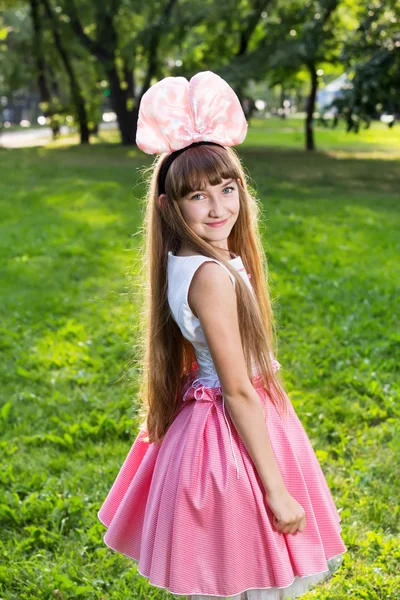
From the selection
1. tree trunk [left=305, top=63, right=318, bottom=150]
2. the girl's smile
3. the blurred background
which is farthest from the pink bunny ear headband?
tree trunk [left=305, top=63, right=318, bottom=150]

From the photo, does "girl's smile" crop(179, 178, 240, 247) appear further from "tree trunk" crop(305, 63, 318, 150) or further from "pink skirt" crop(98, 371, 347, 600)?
"tree trunk" crop(305, 63, 318, 150)

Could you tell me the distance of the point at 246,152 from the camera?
69.2 feet

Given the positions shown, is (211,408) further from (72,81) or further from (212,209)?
(72,81)

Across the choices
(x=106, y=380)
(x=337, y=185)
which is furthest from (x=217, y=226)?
(x=337, y=185)

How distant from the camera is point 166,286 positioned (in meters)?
2.27

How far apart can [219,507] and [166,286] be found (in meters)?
0.65

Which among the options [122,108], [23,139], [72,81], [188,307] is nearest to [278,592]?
[188,307]

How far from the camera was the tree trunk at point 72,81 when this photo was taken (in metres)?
22.9

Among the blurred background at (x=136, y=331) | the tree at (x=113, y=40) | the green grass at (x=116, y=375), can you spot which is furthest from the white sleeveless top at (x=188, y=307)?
the tree at (x=113, y=40)

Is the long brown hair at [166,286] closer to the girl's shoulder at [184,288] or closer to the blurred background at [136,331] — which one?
Answer: the girl's shoulder at [184,288]

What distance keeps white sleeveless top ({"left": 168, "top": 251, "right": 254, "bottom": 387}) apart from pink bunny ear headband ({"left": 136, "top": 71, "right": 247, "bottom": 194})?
0.80 feet

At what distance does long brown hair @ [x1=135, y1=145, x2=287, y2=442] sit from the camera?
2109 mm

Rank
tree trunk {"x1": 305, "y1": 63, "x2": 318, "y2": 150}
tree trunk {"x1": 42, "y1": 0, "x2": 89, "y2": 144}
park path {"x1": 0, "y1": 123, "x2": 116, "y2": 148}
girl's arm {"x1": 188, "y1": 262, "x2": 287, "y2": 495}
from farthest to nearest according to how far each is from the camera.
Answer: park path {"x1": 0, "y1": 123, "x2": 116, "y2": 148} → tree trunk {"x1": 42, "y1": 0, "x2": 89, "y2": 144} → tree trunk {"x1": 305, "y1": 63, "x2": 318, "y2": 150} → girl's arm {"x1": 188, "y1": 262, "x2": 287, "y2": 495}

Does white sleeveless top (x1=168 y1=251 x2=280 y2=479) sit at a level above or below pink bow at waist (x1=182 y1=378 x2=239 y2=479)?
above
